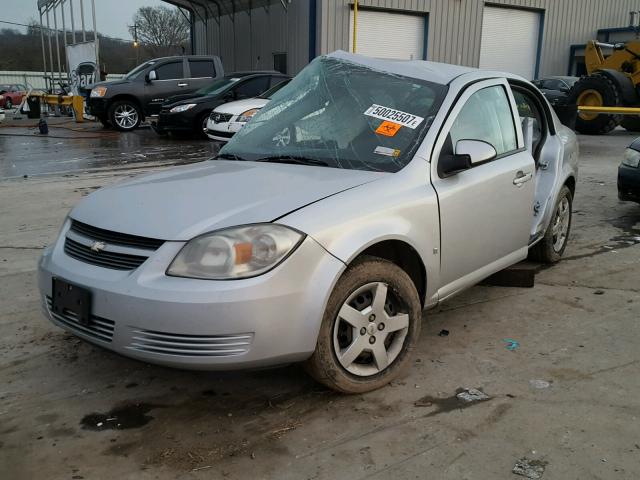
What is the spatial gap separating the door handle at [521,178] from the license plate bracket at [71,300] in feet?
8.44

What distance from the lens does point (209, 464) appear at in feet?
8.17

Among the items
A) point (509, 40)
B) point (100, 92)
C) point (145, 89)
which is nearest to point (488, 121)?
point (145, 89)

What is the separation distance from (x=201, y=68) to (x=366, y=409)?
16.0 meters

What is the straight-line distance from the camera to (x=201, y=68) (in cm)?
1745

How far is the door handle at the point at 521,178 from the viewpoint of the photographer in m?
3.85

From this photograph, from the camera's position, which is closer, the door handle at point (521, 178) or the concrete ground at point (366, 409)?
the concrete ground at point (366, 409)

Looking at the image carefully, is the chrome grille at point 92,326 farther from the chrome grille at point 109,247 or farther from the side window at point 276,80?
the side window at point 276,80

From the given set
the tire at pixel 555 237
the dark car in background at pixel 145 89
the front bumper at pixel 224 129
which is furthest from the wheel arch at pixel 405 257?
the dark car in background at pixel 145 89

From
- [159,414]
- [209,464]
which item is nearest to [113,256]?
[159,414]

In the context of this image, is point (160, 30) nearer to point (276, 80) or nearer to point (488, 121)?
point (276, 80)

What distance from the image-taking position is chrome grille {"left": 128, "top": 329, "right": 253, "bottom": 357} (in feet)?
8.27

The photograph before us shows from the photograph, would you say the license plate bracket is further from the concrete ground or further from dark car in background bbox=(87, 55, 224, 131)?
dark car in background bbox=(87, 55, 224, 131)

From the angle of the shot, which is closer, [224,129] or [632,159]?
[632,159]

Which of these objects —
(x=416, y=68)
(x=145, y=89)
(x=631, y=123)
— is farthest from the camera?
(x=631, y=123)
